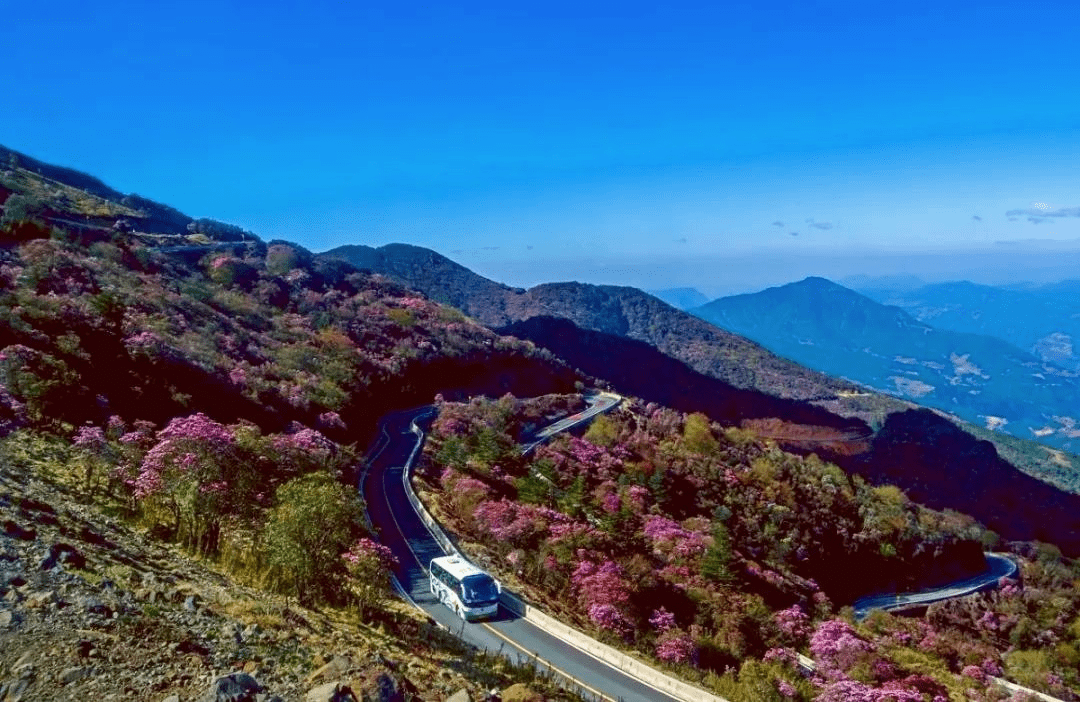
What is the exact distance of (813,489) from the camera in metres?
51.2

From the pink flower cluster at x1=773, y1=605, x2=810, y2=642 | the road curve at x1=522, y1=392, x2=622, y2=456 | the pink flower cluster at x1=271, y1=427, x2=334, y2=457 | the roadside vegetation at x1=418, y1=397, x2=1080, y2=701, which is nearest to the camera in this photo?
the roadside vegetation at x1=418, y1=397, x2=1080, y2=701

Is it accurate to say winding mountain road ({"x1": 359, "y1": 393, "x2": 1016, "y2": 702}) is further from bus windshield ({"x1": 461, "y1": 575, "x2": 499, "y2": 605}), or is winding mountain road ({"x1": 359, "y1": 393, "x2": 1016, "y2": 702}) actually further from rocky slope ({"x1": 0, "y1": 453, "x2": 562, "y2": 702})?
rocky slope ({"x1": 0, "y1": 453, "x2": 562, "y2": 702})

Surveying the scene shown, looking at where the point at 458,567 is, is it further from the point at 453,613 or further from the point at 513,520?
the point at 513,520

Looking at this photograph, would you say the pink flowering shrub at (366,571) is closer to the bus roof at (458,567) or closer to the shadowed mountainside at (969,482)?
the bus roof at (458,567)

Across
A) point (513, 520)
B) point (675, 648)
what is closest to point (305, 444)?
point (513, 520)

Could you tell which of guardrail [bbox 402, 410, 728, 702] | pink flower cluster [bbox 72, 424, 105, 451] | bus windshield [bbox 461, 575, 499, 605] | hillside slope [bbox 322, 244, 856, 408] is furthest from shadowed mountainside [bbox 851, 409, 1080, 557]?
pink flower cluster [bbox 72, 424, 105, 451]

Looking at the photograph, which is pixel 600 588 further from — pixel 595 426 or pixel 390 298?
pixel 390 298

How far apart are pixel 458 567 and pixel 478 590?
1.46m

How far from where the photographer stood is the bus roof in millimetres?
22750

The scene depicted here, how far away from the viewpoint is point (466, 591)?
22.2 m

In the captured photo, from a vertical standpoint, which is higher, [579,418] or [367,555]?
[579,418]

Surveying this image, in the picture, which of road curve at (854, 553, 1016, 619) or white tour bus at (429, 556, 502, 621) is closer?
white tour bus at (429, 556, 502, 621)

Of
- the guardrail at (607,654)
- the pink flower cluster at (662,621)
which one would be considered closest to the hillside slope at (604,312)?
the pink flower cluster at (662,621)

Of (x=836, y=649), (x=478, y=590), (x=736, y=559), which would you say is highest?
(x=478, y=590)
